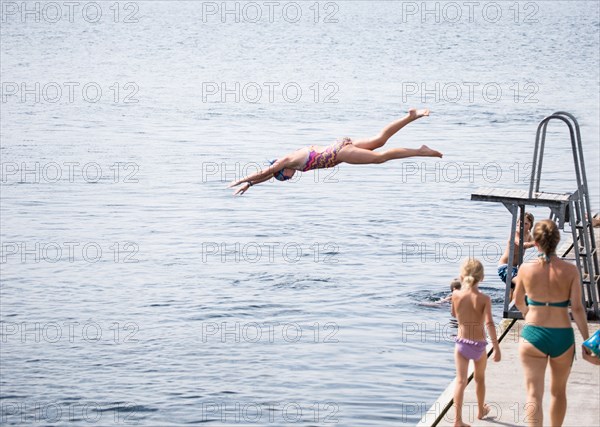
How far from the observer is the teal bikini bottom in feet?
32.4

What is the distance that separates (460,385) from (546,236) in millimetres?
1965

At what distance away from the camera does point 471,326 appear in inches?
434

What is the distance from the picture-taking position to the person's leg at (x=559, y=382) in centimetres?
998

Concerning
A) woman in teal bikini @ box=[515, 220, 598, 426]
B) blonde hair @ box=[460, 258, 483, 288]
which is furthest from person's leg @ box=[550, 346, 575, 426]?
blonde hair @ box=[460, 258, 483, 288]

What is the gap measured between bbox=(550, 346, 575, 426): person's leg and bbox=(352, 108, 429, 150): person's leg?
2.42m

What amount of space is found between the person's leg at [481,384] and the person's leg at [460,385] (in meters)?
0.15

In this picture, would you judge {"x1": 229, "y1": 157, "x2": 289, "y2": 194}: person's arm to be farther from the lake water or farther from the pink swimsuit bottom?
the lake water

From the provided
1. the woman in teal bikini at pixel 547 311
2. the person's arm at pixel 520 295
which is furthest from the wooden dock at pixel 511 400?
the person's arm at pixel 520 295

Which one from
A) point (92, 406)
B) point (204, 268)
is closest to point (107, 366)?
point (92, 406)

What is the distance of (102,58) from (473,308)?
73365 mm

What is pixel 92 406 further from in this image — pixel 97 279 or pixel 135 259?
pixel 135 259

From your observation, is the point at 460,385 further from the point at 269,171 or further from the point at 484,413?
the point at 269,171

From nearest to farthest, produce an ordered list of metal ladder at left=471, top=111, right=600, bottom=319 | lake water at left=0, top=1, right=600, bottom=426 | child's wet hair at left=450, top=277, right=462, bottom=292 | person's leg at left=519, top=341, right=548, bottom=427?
person's leg at left=519, top=341, right=548, bottom=427, child's wet hair at left=450, top=277, right=462, bottom=292, metal ladder at left=471, top=111, right=600, bottom=319, lake water at left=0, top=1, right=600, bottom=426

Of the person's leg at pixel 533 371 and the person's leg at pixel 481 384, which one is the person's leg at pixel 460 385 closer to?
the person's leg at pixel 481 384
